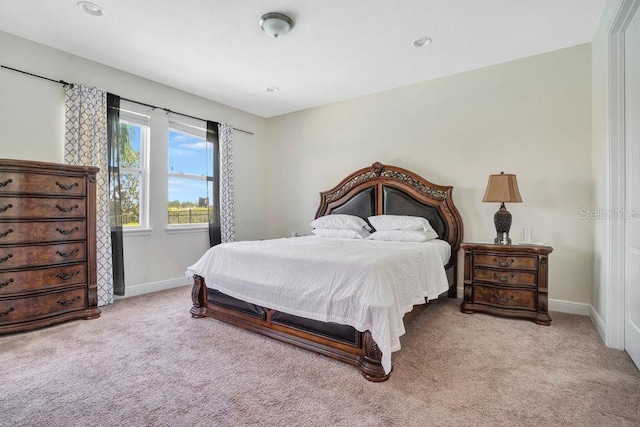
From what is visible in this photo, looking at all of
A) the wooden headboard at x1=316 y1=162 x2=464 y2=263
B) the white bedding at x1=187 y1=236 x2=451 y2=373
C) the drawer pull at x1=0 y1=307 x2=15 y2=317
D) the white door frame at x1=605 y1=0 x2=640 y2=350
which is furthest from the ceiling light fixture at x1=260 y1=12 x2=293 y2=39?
the drawer pull at x1=0 y1=307 x2=15 y2=317

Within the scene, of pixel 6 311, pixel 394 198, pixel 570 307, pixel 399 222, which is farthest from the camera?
pixel 394 198

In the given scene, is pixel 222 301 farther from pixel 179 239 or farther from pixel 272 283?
pixel 179 239

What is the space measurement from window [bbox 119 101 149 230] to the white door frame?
4574 millimetres

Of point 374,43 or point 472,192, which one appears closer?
point 374,43

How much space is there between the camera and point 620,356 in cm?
210

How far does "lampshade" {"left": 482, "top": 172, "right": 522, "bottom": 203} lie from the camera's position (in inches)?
116

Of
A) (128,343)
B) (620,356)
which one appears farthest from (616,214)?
(128,343)

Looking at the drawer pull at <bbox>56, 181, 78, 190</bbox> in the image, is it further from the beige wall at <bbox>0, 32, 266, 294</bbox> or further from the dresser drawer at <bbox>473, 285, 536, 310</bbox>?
the dresser drawer at <bbox>473, 285, 536, 310</bbox>

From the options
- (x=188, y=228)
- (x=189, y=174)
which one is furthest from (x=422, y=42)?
(x=188, y=228)

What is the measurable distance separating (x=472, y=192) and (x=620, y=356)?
6.33 feet

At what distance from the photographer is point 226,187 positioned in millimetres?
4539

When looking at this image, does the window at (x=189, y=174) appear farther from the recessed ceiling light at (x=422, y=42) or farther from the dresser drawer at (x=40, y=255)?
the recessed ceiling light at (x=422, y=42)

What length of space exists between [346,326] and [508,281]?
1.84m

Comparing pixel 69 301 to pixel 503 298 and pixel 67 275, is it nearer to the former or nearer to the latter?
pixel 67 275
